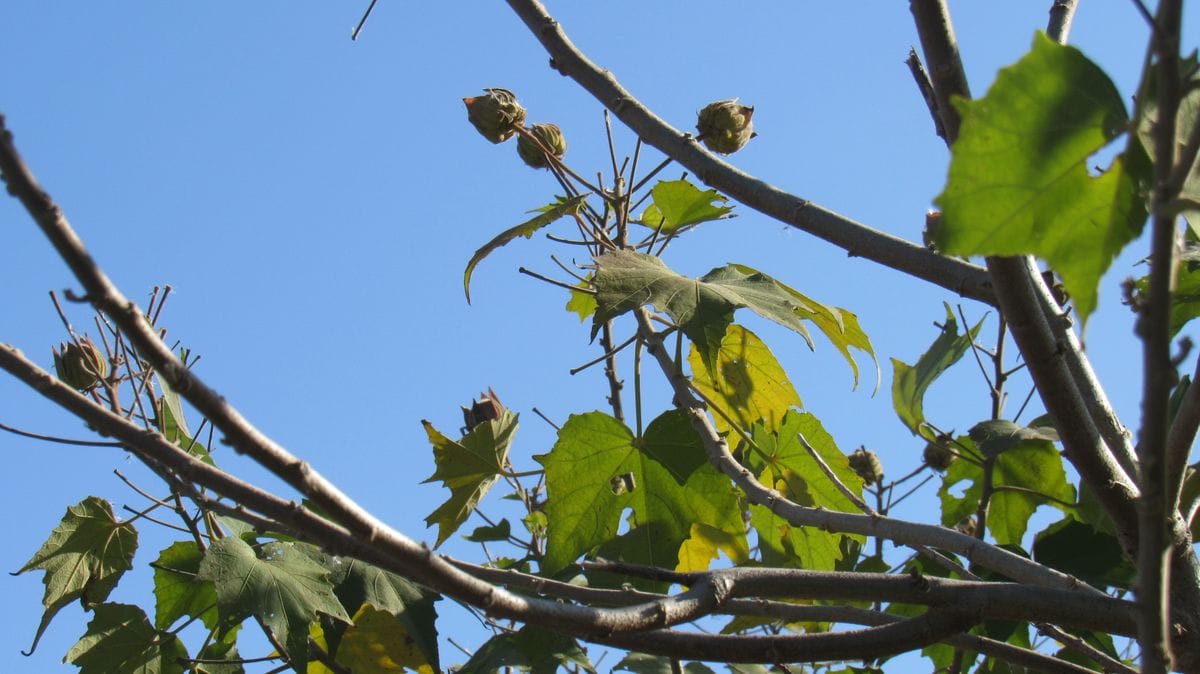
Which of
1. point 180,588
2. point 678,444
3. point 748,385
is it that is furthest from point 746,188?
point 180,588

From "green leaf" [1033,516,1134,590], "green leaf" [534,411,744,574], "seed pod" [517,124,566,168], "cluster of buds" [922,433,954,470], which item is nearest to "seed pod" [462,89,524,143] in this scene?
"seed pod" [517,124,566,168]

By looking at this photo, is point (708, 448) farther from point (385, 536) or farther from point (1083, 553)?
point (385, 536)

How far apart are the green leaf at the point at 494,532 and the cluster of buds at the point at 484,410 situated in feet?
0.74

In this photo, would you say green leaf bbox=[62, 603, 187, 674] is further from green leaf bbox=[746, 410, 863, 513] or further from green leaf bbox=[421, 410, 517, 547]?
green leaf bbox=[746, 410, 863, 513]

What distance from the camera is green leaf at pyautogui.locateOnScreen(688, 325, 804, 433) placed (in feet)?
7.41

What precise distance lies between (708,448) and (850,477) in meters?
0.49

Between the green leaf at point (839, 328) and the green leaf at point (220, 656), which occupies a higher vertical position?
Result: the green leaf at point (839, 328)

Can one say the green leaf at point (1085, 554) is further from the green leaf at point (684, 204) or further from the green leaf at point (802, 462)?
the green leaf at point (684, 204)

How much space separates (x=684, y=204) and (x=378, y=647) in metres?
1.08

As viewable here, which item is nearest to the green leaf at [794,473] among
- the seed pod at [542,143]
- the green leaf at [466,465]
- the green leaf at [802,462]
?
Result: the green leaf at [802,462]

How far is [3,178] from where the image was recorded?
0.70 m

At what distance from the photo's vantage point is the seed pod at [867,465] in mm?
3109

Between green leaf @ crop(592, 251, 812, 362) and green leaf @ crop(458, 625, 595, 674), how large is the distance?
1.88ft

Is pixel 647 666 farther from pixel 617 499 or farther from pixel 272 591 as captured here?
pixel 272 591
